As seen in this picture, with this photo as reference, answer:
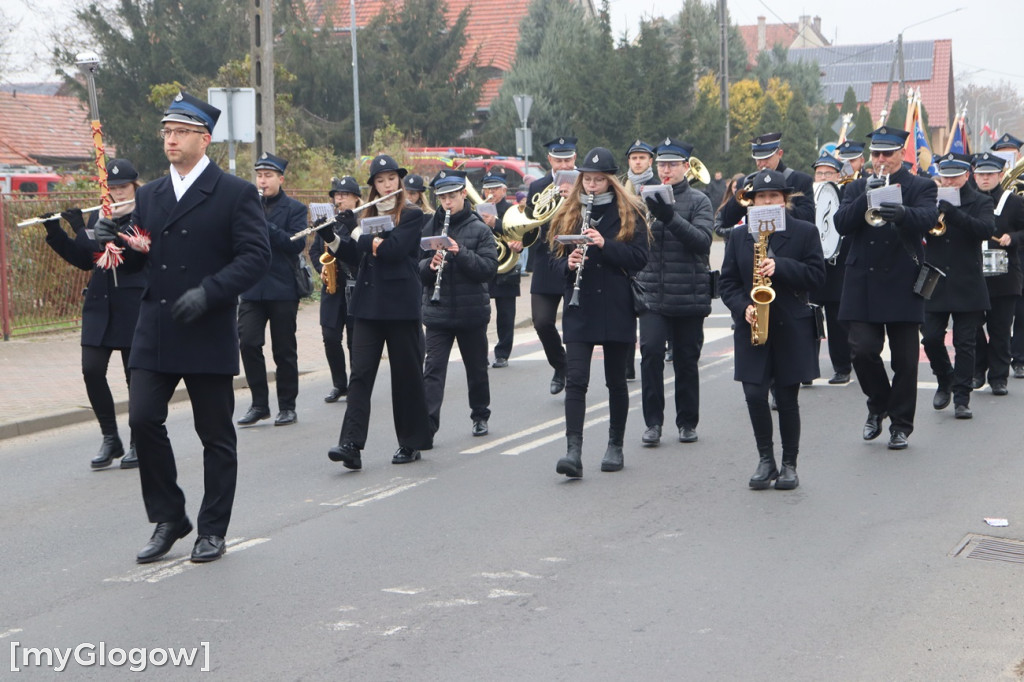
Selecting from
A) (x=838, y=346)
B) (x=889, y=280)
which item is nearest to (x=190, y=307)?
(x=889, y=280)

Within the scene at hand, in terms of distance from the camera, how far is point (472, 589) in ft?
19.8

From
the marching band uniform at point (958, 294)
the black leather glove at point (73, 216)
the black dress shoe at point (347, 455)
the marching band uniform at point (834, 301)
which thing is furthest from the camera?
the marching band uniform at point (834, 301)

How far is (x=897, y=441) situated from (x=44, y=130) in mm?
41719

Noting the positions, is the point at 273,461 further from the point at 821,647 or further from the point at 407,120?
the point at 407,120

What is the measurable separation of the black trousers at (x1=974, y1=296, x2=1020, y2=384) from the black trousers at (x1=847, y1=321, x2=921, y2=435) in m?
2.36

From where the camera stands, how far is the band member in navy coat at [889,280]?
→ 9016 millimetres

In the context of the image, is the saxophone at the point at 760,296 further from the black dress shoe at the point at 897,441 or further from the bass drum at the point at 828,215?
the bass drum at the point at 828,215

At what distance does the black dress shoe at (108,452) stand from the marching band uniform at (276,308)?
1.55 metres

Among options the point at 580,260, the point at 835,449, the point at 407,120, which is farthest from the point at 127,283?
the point at 407,120

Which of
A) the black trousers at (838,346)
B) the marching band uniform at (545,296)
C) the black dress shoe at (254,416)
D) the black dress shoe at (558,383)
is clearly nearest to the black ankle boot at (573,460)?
the marching band uniform at (545,296)

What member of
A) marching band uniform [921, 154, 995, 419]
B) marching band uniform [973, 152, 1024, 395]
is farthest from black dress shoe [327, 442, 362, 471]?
marching band uniform [973, 152, 1024, 395]

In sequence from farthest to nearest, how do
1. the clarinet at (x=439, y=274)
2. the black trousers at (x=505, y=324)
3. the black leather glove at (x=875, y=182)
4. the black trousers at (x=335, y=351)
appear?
the black trousers at (x=505, y=324), the black trousers at (x=335, y=351), the clarinet at (x=439, y=274), the black leather glove at (x=875, y=182)

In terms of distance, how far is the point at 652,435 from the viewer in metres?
9.51

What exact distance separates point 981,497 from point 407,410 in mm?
3622
